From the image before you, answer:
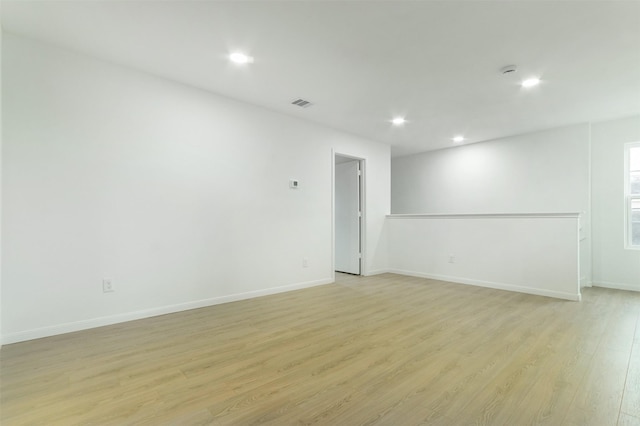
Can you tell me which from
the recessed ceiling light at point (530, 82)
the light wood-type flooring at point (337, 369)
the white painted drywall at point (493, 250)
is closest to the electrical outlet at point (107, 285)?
the light wood-type flooring at point (337, 369)

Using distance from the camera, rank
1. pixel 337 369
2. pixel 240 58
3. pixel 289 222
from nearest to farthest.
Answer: pixel 337 369
pixel 240 58
pixel 289 222

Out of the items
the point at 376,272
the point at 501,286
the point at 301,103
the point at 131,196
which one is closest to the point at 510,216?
the point at 501,286

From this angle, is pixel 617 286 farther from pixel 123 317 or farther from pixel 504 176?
pixel 123 317

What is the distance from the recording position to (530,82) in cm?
317

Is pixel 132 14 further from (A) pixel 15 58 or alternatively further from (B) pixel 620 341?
(B) pixel 620 341

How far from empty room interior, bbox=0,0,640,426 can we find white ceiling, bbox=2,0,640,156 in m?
0.02

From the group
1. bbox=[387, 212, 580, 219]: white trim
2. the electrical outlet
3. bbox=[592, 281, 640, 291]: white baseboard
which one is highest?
bbox=[387, 212, 580, 219]: white trim

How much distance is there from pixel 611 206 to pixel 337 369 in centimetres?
511

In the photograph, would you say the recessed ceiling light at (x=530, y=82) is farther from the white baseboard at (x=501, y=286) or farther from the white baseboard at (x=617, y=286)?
the white baseboard at (x=617, y=286)

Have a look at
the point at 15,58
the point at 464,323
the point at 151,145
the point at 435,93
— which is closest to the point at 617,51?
the point at 435,93

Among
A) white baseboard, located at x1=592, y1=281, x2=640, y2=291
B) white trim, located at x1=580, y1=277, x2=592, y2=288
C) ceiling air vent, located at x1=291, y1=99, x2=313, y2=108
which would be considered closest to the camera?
ceiling air vent, located at x1=291, y1=99, x2=313, y2=108

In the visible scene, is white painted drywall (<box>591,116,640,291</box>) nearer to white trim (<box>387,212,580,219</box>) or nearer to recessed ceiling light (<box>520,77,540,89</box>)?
white trim (<box>387,212,580,219</box>)

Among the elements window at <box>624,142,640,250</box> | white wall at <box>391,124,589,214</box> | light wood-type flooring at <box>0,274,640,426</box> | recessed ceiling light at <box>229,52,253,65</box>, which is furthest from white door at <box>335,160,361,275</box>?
window at <box>624,142,640,250</box>

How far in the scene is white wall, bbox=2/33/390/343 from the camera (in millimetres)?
2420
